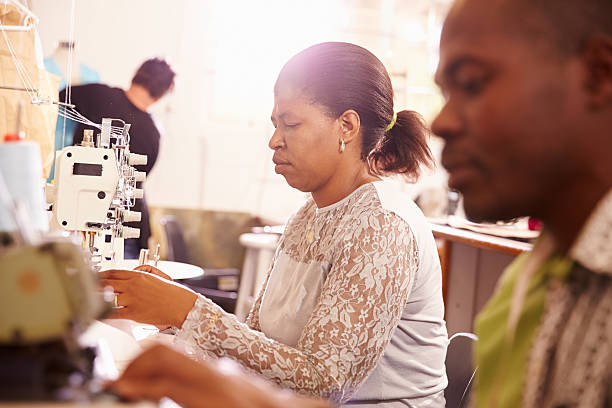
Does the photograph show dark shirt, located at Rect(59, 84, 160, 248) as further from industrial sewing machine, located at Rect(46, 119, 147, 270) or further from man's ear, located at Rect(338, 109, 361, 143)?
man's ear, located at Rect(338, 109, 361, 143)

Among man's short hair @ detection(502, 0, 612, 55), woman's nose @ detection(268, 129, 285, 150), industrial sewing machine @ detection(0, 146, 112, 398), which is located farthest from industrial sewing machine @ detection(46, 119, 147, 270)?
man's short hair @ detection(502, 0, 612, 55)

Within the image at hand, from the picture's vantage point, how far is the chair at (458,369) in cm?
136

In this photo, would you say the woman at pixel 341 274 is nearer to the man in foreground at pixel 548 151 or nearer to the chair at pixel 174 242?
the man in foreground at pixel 548 151

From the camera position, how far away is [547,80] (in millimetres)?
628

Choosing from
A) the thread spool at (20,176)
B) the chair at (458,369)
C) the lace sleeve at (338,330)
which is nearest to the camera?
the thread spool at (20,176)

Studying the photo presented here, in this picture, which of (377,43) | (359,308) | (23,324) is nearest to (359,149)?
(359,308)

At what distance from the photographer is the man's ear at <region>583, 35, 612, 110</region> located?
0.61 m

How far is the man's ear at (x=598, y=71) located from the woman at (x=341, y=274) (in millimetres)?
684

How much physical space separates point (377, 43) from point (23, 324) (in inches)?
200

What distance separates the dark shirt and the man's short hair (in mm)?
1051

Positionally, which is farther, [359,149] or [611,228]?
[359,149]

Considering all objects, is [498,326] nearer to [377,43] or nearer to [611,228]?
[611,228]

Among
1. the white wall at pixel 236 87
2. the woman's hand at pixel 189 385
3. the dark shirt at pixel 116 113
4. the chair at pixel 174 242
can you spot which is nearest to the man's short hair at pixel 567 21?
the woman's hand at pixel 189 385

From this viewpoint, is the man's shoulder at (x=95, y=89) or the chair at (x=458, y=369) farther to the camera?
the man's shoulder at (x=95, y=89)
